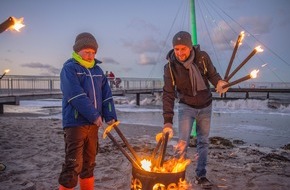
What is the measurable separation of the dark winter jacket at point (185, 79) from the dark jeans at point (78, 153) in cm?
121

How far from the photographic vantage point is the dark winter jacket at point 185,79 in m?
4.10

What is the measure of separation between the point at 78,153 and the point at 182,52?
6.45 ft

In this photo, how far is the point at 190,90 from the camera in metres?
4.14

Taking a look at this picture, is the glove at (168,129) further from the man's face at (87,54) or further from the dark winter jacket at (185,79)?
the man's face at (87,54)

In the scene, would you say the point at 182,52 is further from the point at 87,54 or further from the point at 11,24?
the point at 11,24

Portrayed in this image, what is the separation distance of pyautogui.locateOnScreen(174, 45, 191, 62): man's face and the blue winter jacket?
1140 millimetres

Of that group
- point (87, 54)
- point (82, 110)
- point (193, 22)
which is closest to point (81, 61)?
point (87, 54)

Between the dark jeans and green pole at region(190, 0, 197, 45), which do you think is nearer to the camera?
the dark jeans

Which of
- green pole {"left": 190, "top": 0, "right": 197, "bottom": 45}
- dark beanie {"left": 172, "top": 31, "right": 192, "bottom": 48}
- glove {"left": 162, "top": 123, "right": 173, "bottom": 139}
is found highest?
green pole {"left": 190, "top": 0, "right": 197, "bottom": 45}

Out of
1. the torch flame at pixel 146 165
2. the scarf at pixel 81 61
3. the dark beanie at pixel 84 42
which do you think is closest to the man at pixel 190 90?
the torch flame at pixel 146 165

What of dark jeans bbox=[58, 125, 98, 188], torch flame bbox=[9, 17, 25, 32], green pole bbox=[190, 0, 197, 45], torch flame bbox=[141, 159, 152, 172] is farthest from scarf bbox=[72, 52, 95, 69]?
green pole bbox=[190, 0, 197, 45]

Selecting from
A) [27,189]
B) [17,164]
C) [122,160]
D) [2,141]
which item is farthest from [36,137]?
[27,189]

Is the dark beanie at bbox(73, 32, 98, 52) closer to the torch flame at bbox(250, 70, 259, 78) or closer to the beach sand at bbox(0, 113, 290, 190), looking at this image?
the torch flame at bbox(250, 70, 259, 78)

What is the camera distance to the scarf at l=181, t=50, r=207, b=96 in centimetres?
401
